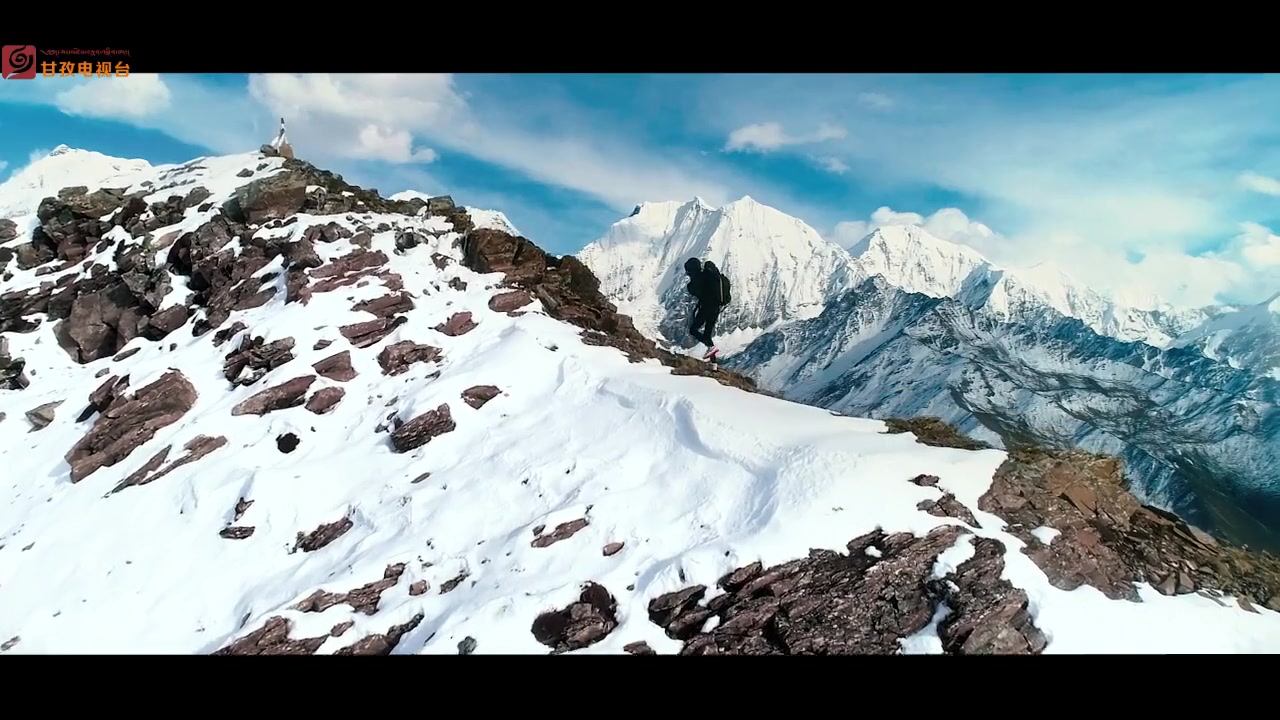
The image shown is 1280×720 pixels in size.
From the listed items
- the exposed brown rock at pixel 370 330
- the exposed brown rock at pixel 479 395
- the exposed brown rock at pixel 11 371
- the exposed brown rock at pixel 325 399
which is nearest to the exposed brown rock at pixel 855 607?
the exposed brown rock at pixel 479 395

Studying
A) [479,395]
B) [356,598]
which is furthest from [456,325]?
[356,598]

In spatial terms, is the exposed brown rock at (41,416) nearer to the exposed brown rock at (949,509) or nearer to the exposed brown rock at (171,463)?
the exposed brown rock at (171,463)

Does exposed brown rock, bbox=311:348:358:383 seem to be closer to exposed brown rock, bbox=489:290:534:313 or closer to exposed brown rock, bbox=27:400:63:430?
exposed brown rock, bbox=489:290:534:313

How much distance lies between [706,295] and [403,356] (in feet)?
80.1

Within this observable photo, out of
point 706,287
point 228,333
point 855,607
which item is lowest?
point 855,607

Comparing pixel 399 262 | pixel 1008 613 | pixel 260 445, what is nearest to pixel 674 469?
pixel 1008 613

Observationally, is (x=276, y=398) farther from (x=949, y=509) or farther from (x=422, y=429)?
(x=949, y=509)

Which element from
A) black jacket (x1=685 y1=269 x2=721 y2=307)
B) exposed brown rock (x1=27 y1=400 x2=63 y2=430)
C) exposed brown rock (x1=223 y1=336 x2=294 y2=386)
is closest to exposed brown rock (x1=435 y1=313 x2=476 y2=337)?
exposed brown rock (x1=223 y1=336 x2=294 y2=386)

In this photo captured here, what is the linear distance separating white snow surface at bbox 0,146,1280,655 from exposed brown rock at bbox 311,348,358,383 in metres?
0.52

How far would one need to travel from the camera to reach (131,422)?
27.7 meters

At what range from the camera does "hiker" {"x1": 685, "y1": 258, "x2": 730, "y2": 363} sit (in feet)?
154

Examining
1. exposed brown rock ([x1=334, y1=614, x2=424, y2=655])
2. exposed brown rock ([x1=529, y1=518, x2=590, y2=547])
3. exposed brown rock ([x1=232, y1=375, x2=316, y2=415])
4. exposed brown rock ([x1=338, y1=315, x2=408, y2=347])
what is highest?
exposed brown rock ([x1=338, y1=315, x2=408, y2=347])

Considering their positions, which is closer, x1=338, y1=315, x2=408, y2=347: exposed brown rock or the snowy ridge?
x1=338, y1=315, x2=408, y2=347: exposed brown rock
